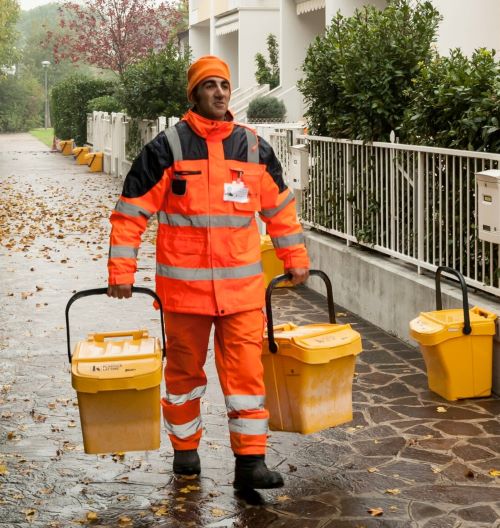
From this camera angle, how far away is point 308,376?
19.7ft

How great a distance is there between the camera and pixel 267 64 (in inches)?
1495

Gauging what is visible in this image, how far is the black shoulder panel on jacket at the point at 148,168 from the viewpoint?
5.66 metres

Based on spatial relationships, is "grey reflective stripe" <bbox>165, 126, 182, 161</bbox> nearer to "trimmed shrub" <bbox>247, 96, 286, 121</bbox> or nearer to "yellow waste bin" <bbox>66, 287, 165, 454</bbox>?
"yellow waste bin" <bbox>66, 287, 165, 454</bbox>

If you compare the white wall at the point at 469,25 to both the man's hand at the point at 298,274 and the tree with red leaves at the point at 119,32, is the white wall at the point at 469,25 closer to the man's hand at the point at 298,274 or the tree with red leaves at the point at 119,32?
the man's hand at the point at 298,274

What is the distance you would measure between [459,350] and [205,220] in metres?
2.52

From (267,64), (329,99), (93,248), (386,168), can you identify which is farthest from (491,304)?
(267,64)

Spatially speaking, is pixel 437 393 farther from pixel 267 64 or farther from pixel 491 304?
pixel 267 64

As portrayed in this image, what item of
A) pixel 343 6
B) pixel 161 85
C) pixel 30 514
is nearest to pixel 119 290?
pixel 30 514

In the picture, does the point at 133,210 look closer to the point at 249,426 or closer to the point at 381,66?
the point at 249,426

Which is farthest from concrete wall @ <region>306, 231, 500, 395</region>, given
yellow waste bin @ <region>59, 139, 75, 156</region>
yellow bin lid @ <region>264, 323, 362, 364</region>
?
yellow waste bin @ <region>59, 139, 75, 156</region>

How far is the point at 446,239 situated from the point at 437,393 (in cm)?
147

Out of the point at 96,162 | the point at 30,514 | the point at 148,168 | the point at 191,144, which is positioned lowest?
the point at 30,514

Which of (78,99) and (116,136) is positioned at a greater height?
(78,99)

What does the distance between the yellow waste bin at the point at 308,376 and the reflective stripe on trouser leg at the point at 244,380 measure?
0.28 m
